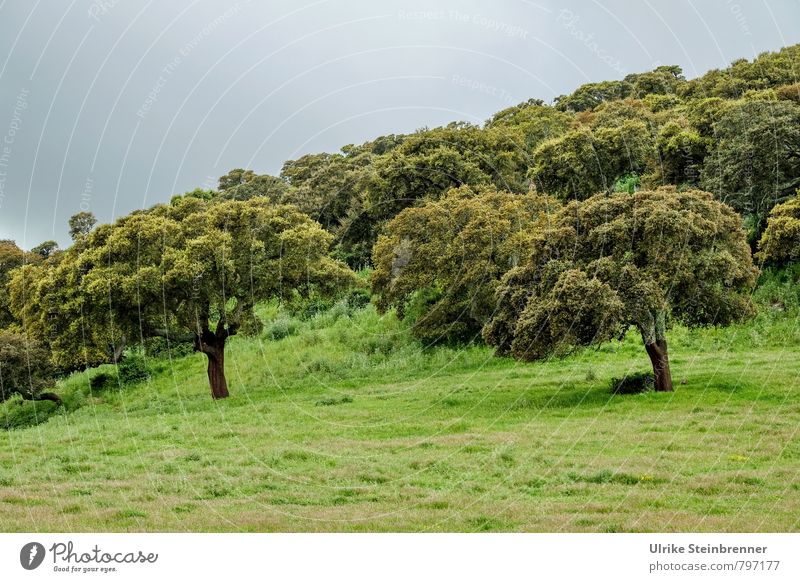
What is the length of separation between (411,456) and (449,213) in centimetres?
1950

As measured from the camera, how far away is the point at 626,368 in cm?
3062

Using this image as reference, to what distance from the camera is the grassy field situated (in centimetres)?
1402

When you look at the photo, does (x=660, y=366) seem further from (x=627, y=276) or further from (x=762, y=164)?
(x=762, y=164)

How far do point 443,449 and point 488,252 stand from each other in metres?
16.2

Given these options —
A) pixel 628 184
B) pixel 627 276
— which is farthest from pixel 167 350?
pixel 628 184

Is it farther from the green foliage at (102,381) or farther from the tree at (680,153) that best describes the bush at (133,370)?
the tree at (680,153)

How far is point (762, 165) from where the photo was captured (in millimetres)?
38719

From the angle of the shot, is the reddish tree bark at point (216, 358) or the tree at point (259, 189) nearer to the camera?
the reddish tree bark at point (216, 358)

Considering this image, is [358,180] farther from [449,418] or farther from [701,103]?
[449,418]

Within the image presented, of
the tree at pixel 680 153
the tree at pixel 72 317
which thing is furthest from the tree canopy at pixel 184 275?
the tree at pixel 680 153

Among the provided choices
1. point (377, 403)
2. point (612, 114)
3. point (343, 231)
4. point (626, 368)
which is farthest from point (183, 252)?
point (612, 114)

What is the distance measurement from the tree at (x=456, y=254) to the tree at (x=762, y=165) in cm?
936

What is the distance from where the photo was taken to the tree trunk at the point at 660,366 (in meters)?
25.7
